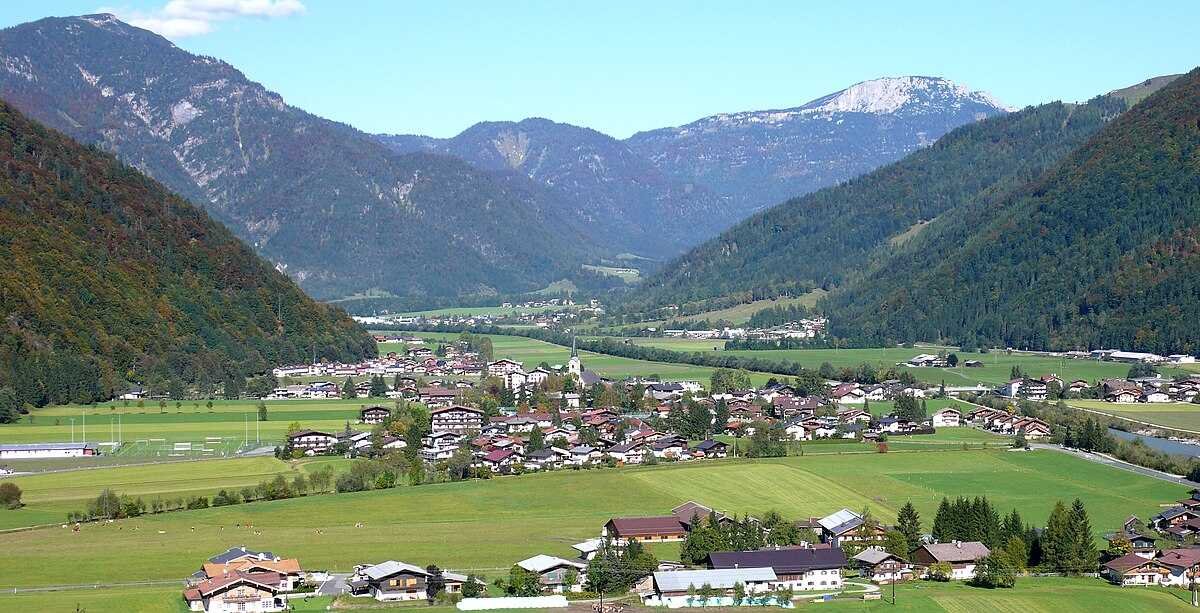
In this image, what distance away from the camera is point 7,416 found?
7862 centimetres

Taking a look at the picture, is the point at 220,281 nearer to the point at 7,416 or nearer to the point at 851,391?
the point at 7,416

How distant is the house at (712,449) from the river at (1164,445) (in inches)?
642

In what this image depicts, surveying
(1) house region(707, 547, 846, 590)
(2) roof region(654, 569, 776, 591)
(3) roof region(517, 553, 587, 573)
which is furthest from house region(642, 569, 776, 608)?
(3) roof region(517, 553, 587, 573)

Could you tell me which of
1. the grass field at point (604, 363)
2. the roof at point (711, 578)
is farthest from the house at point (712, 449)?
the grass field at point (604, 363)

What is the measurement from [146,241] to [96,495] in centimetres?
→ 5625

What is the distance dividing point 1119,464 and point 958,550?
20.0 m

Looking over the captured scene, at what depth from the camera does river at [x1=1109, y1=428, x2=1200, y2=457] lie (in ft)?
226

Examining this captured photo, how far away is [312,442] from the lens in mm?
71688

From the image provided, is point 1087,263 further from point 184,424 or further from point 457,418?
point 184,424

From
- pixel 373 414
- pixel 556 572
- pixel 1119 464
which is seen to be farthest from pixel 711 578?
pixel 373 414

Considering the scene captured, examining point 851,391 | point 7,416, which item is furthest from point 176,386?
point 851,391

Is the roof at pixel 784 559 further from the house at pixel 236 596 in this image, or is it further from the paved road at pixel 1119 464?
the paved road at pixel 1119 464

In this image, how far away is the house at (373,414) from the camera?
8175cm

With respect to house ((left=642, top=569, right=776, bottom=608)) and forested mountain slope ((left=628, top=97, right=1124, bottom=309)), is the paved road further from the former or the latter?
forested mountain slope ((left=628, top=97, right=1124, bottom=309))
